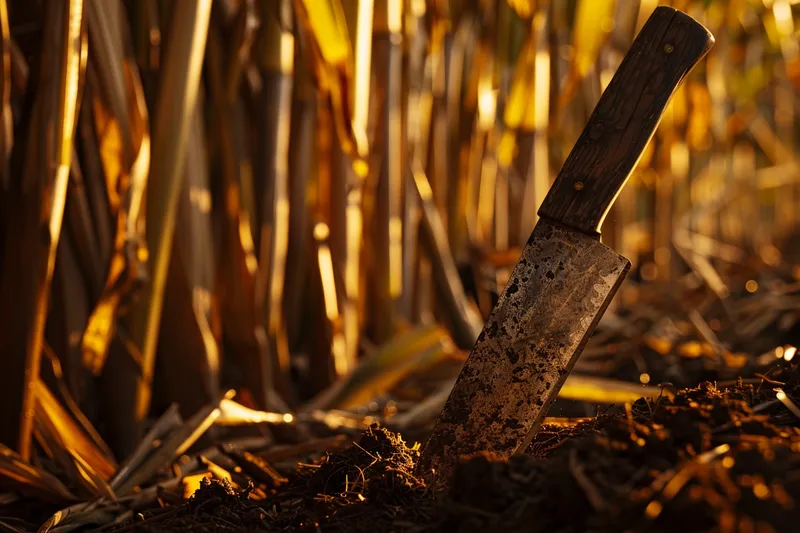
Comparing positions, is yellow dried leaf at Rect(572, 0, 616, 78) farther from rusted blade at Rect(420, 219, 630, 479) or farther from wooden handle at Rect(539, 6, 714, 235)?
rusted blade at Rect(420, 219, 630, 479)

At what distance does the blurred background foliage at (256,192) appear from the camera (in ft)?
4.52

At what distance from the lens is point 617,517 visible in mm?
781

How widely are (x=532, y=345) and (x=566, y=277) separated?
10 centimetres

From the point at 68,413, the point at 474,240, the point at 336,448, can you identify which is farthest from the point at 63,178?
the point at 474,240

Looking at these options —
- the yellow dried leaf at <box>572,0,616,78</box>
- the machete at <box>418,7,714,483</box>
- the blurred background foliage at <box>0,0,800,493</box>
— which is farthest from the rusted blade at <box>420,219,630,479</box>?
the yellow dried leaf at <box>572,0,616,78</box>

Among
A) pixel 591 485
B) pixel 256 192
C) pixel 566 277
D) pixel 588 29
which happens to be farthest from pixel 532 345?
pixel 588 29

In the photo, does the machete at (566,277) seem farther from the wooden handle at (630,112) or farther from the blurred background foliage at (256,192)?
Answer: the blurred background foliage at (256,192)

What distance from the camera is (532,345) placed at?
1107mm

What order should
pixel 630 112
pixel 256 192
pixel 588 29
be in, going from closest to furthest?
pixel 630 112 < pixel 256 192 < pixel 588 29

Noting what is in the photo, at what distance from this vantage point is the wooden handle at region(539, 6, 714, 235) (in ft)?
3.56

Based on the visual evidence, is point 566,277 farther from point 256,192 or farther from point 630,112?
point 256,192

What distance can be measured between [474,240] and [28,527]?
1.54 m

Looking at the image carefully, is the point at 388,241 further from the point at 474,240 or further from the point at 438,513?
the point at 438,513

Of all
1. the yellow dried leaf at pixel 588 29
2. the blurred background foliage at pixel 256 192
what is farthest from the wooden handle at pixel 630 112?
the yellow dried leaf at pixel 588 29
